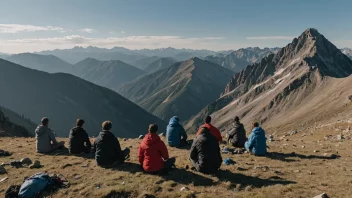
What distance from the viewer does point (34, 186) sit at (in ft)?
48.4

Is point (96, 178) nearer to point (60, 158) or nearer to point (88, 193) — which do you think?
point (88, 193)

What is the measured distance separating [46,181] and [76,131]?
6.93 m

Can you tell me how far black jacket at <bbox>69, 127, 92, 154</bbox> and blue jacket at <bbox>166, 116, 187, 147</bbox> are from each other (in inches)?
280

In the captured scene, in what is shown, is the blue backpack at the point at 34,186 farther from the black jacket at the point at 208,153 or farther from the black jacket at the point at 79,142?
the black jacket at the point at 208,153

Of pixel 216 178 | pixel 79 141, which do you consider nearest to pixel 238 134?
pixel 216 178

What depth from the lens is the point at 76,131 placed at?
22031mm

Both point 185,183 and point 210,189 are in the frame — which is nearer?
point 210,189

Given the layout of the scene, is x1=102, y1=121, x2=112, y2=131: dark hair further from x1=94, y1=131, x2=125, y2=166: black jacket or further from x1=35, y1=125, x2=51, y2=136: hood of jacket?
x1=35, y1=125, x2=51, y2=136: hood of jacket

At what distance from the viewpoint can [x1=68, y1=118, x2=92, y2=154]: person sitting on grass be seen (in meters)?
22.1

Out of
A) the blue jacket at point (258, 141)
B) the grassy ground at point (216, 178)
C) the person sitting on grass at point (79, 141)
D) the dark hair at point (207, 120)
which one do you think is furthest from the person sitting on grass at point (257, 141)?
the person sitting on grass at point (79, 141)

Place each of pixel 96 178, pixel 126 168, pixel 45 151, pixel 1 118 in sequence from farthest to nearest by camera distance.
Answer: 1. pixel 1 118
2. pixel 45 151
3. pixel 126 168
4. pixel 96 178

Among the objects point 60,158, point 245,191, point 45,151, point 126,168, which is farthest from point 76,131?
point 245,191

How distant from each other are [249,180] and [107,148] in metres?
9.03

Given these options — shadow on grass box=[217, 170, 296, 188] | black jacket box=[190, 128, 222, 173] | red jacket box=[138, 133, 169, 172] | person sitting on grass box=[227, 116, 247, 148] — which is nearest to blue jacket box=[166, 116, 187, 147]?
person sitting on grass box=[227, 116, 247, 148]
